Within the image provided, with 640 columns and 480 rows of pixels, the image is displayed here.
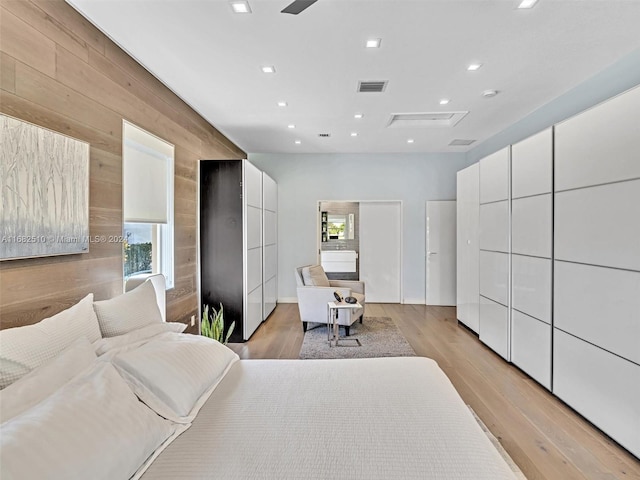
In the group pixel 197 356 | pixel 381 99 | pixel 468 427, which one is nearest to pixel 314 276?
pixel 381 99

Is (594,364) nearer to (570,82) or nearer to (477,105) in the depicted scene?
(570,82)

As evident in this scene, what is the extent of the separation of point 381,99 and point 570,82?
1.80m

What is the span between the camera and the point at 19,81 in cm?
171

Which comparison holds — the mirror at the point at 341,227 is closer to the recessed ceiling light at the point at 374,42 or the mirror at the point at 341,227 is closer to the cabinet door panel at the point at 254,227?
the cabinet door panel at the point at 254,227

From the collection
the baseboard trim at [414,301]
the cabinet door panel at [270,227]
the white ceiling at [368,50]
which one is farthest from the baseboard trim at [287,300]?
the white ceiling at [368,50]

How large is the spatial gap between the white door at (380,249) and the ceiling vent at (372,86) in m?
3.15

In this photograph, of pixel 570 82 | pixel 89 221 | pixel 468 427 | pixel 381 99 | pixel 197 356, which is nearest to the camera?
pixel 468 427

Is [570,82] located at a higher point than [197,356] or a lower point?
higher

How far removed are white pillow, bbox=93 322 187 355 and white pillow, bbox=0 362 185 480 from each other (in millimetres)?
333

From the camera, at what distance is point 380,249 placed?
6387 mm

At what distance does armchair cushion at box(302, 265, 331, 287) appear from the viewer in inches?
186

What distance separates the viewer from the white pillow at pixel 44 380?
993mm

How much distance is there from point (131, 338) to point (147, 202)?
1.67 metres

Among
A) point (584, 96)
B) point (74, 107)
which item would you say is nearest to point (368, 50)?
point (74, 107)
